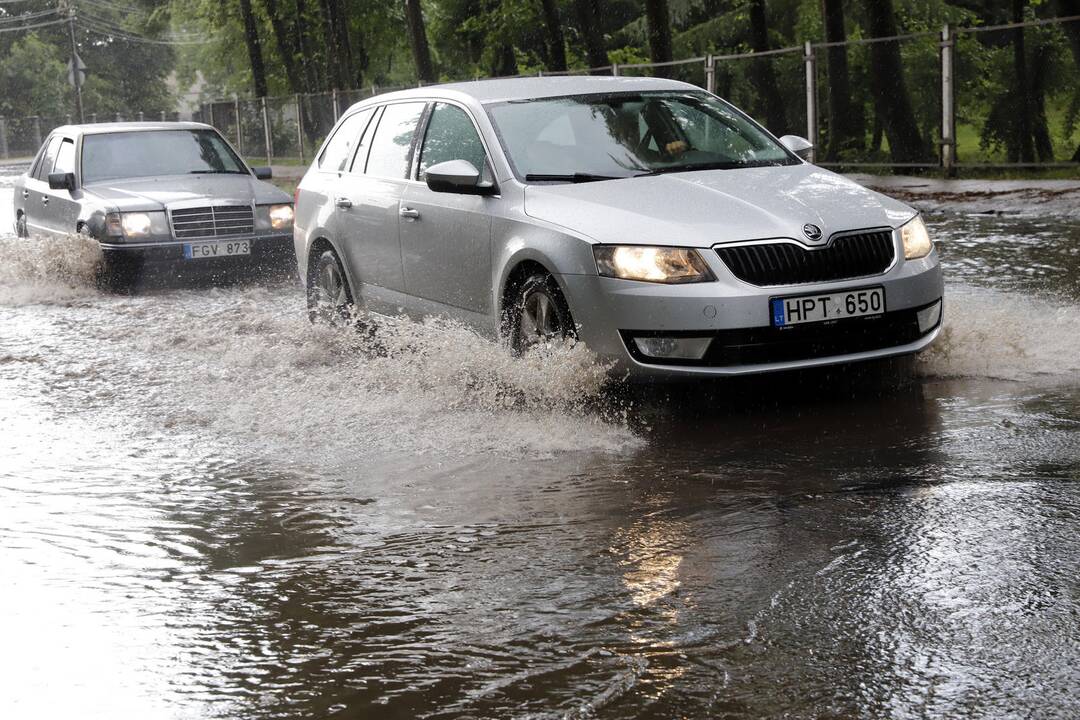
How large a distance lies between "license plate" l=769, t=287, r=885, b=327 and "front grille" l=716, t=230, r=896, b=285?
8 centimetres

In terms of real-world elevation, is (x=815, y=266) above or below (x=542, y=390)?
above

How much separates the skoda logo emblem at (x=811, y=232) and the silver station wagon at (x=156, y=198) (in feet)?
27.7

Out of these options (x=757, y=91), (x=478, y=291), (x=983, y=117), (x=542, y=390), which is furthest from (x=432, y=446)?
(x=757, y=91)

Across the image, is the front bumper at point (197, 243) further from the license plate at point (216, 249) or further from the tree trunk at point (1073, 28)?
the tree trunk at point (1073, 28)

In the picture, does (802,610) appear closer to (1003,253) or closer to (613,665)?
(613,665)

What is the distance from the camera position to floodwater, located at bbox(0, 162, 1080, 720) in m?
3.65

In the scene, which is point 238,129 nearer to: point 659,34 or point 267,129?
point 267,129

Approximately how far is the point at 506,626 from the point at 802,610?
0.79m

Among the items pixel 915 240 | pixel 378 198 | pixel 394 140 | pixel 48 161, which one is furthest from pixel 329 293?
pixel 48 161

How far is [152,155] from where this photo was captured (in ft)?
50.2

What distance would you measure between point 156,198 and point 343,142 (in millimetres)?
4754

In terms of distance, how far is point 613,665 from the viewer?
3.73 m

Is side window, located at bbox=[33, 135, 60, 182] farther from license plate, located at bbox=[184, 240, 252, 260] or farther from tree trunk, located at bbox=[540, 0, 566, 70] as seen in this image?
tree trunk, located at bbox=[540, 0, 566, 70]

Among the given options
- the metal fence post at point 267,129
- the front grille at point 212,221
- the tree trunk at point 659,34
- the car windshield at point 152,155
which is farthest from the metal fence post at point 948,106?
the metal fence post at point 267,129
